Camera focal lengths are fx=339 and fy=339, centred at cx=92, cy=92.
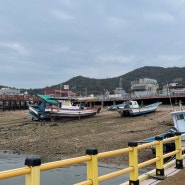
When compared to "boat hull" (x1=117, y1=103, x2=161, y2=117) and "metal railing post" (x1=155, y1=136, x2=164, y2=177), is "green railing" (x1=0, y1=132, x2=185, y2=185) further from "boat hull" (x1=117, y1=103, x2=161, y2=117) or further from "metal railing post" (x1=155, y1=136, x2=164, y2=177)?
"boat hull" (x1=117, y1=103, x2=161, y2=117)

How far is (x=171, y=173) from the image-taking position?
350 inches

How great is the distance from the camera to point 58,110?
136ft

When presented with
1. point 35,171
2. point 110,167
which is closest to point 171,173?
point 35,171

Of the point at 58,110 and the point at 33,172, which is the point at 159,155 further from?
the point at 58,110

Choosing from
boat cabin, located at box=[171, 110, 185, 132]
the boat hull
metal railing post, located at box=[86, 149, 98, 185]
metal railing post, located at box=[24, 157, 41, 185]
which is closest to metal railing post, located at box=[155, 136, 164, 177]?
metal railing post, located at box=[86, 149, 98, 185]

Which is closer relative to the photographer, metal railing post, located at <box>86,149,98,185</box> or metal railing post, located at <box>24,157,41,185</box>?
metal railing post, located at <box>24,157,41,185</box>

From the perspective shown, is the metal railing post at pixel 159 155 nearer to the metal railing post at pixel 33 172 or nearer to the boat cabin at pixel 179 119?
the metal railing post at pixel 33 172

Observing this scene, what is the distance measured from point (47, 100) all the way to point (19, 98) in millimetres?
34360

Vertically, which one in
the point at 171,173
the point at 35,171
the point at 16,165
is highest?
the point at 35,171

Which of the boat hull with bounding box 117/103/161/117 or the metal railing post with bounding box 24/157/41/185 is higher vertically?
the metal railing post with bounding box 24/157/41/185

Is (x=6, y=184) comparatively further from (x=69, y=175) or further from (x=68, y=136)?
(x=68, y=136)

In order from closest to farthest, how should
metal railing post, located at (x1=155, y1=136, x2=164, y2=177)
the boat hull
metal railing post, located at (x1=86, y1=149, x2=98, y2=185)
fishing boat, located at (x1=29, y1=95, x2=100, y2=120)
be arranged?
metal railing post, located at (x1=86, y1=149, x2=98, y2=185), metal railing post, located at (x1=155, y1=136, x2=164, y2=177), the boat hull, fishing boat, located at (x1=29, y1=95, x2=100, y2=120)

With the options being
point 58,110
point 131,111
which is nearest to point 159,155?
point 131,111

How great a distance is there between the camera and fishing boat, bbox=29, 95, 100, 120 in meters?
41.7
